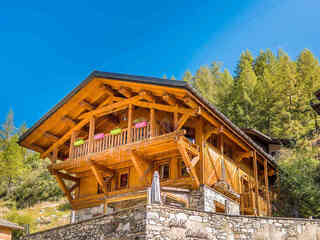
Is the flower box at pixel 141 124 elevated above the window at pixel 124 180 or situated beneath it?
elevated above

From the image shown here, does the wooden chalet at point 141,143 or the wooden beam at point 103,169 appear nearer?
the wooden chalet at point 141,143

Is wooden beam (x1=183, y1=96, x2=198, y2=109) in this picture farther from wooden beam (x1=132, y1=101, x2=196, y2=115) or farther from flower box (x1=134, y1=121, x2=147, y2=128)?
flower box (x1=134, y1=121, x2=147, y2=128)

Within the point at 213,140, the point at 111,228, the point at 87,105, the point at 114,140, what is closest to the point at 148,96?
the point at 114,140

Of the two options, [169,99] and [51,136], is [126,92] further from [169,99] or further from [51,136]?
[51,136]

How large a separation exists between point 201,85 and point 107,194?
99.9 feet

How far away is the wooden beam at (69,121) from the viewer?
20328 mm

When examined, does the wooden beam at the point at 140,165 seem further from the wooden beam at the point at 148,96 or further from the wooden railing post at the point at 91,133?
the wooden railing post at the point at 91,133

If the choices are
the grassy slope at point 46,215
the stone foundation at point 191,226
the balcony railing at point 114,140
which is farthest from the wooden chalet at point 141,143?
the grassy slope at point 46,215

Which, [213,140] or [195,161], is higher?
[213,140]

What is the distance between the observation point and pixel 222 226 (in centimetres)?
1258

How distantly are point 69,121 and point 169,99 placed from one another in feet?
21.0

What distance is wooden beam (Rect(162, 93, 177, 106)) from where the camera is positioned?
648 inches

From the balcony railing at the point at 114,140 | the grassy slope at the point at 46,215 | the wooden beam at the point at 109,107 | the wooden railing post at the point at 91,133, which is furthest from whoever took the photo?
the grassy slope at the point at 46,215

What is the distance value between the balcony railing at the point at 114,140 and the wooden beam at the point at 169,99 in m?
1.34
